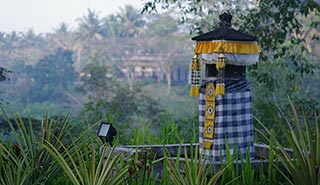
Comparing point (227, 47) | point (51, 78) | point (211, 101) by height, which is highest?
point (227, 47)

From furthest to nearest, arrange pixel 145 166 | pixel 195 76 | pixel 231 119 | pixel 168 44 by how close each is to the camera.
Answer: pixel 168 44 < pixel 195 76 < pixel 231 119 < pixel 145 166

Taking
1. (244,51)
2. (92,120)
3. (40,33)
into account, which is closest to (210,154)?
(244,51)

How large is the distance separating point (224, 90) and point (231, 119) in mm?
221

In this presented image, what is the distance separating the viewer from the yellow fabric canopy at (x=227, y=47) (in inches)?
176

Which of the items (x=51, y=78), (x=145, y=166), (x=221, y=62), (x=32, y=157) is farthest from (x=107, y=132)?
(x=51, y=78)

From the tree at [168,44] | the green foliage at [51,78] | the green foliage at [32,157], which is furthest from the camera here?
the tree at [168,44]

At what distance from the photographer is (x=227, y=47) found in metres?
4.46

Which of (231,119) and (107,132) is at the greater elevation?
(231,119)

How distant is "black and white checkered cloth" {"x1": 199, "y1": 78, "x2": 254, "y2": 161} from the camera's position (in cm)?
449

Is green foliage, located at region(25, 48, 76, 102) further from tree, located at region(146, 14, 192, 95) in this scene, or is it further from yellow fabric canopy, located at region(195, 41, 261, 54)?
yellow fabric canopy, located at region(195, 41, 261, 54)

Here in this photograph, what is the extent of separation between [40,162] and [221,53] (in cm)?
145

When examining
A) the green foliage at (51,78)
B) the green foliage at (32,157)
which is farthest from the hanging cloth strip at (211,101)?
the green foliage at (51,78)

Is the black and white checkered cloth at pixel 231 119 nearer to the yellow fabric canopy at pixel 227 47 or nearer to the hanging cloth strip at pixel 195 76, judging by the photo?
the hanging cloth strip at pixel 195 76

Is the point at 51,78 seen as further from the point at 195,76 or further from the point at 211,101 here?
the point at 211,101
